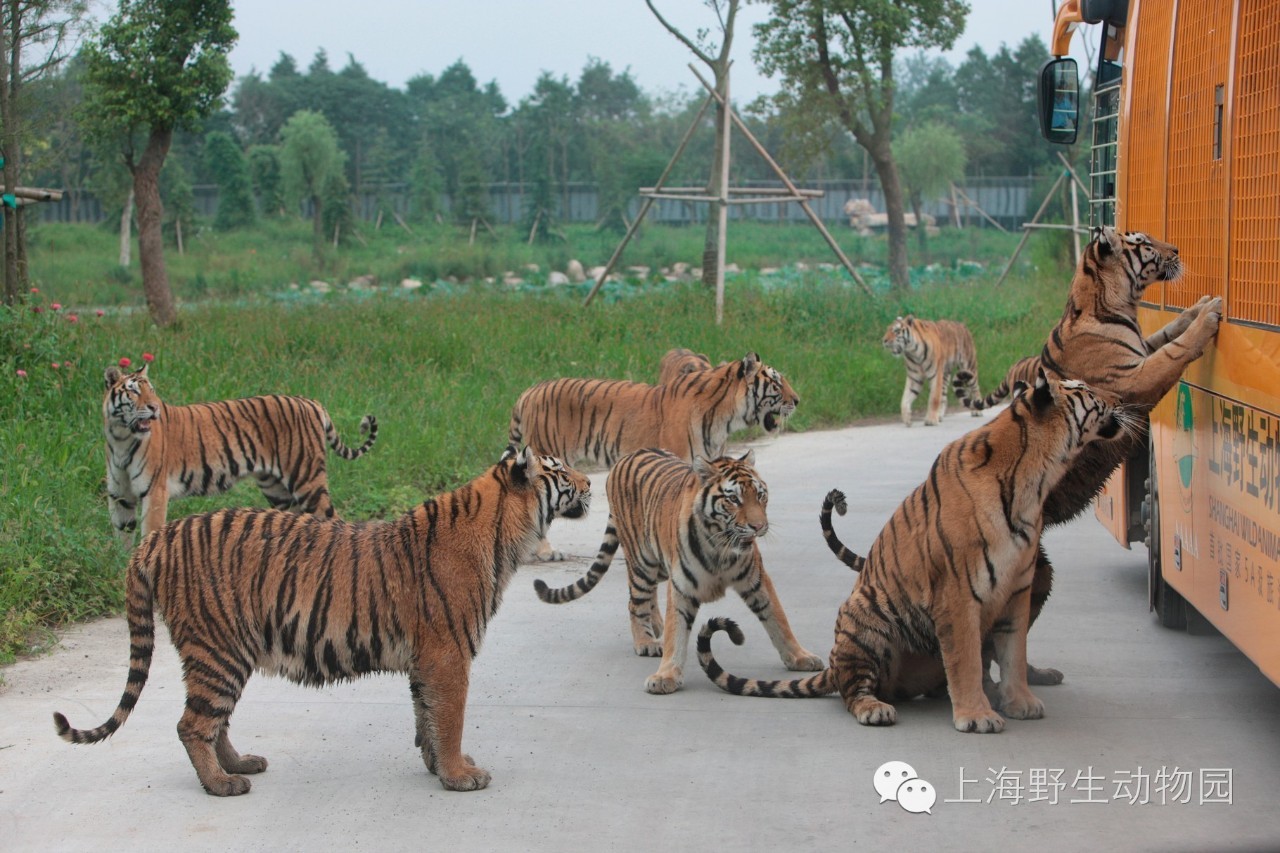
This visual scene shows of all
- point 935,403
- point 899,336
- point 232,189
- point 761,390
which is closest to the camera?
point 761,390

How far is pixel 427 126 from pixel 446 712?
5121 cm

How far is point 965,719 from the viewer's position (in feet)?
15.3

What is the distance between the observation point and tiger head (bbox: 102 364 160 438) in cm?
711

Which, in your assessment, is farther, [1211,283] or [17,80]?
[17,80]

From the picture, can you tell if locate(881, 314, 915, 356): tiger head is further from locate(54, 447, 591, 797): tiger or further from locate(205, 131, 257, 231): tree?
locate(205, 131, 257, 231): tree

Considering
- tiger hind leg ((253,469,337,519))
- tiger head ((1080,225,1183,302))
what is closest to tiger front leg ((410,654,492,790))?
tiger head ((1080,225,1183,302))

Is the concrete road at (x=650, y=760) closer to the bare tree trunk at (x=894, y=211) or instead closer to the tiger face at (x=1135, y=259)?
the tiger face at (x=1135, y=259)

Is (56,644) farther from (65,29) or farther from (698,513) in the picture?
(65,29)

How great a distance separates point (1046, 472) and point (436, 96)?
6453cm

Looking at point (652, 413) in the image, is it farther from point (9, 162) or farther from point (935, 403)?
point (9, 162)

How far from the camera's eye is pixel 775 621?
5.50 meters

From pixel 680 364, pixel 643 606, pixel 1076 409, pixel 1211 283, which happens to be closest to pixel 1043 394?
pixel 1076 409

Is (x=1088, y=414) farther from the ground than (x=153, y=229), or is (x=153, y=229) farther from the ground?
(x=153, y=229)

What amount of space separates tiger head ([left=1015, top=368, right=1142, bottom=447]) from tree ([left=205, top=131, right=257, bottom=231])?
3762 centimetres
